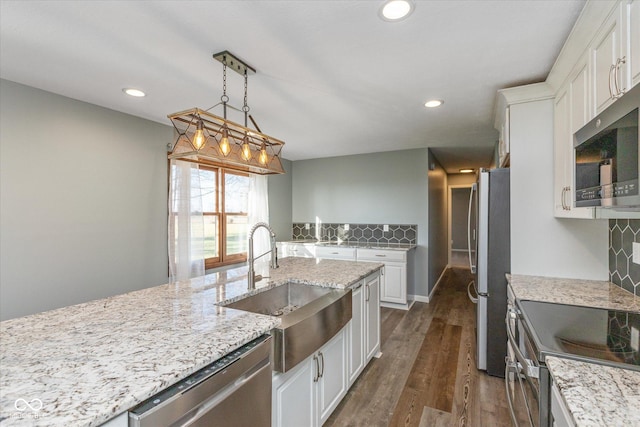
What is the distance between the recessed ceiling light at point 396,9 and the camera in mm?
1435

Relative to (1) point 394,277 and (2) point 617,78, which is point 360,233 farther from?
(2) point 617,78

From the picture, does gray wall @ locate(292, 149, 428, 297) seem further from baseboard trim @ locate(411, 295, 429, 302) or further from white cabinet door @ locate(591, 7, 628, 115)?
white cabinet door @ locate(591, 7, 628, 115)

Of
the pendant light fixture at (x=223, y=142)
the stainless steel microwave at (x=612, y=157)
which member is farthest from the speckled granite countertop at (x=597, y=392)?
the pendant light fixture at (x=223, y=142)

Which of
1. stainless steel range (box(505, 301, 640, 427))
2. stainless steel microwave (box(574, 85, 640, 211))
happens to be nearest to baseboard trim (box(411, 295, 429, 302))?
stainless steel range (box(505, 301, 640, 427))

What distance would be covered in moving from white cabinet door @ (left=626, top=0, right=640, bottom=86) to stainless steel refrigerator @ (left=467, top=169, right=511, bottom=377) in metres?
1.32

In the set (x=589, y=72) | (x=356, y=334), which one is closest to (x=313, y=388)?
(x=356, y=334)

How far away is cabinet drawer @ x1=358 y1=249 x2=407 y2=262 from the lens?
4246mm

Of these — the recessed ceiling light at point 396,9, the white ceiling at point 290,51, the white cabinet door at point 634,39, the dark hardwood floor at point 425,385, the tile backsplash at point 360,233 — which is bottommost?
the dark hardwood floor at point 425,385

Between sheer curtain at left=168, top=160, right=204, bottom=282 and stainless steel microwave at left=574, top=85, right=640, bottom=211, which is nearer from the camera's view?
stainless steel microwave at left=574, top=85, right=640, bottom=211

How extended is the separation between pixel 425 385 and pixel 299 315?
1482mm

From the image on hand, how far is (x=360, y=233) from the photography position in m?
5.18

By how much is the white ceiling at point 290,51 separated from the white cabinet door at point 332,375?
184 centimetres

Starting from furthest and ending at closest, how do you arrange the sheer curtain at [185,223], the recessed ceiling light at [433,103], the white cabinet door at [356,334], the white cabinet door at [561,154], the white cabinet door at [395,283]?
the white cabinet door at [395,283] → the sheer curtain at [185,223] → the recessed ceiling light at [433,103] → the white cabinet door at [356,334] → the white cabinet door at [561,154]

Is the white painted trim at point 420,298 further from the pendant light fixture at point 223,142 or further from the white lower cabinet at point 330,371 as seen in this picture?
the pendant light fixture at point 223,142
